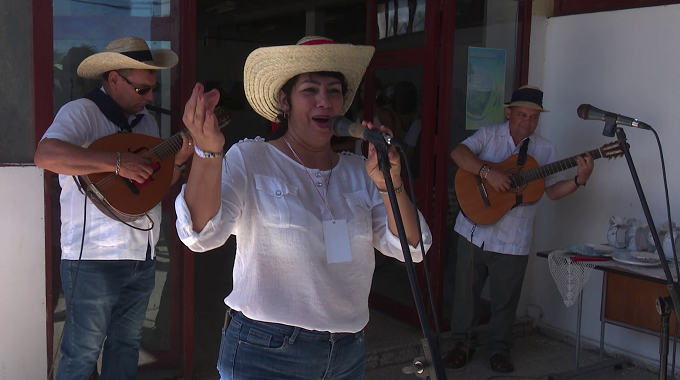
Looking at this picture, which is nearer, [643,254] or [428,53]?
[643,254]

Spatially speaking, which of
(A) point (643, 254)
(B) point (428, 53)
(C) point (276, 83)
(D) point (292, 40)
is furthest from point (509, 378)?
(D) point (292, 40)

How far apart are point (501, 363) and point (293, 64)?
2935 mm

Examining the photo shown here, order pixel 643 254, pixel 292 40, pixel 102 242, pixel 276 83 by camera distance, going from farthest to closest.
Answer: pixel 292 40 → pixel 643 254 → pixel 102 242 → pixel 276 83

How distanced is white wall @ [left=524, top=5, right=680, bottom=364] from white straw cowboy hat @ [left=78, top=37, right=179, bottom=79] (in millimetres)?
2848

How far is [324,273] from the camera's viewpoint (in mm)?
1608

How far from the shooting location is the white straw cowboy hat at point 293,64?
169cm

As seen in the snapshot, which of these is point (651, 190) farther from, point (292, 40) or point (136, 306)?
point (292, 40)

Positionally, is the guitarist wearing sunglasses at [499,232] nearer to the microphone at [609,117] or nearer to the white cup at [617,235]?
the white cup at [617,235]

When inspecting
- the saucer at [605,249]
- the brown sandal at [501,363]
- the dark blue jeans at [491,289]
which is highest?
Result: the saucer at [605,249]

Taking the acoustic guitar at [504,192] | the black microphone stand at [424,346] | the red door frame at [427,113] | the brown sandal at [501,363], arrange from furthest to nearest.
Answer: the red door frame at [427,113] < the brown sandal at [501,363] < the acoustic guitar at [504,192] < the black microphone stand at [424,346]

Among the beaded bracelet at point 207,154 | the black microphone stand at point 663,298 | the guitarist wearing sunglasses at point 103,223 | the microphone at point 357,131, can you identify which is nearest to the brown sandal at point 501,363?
the black microphone stand at point 663,298

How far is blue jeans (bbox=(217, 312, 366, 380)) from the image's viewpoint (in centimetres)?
155

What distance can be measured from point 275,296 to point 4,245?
192 cm

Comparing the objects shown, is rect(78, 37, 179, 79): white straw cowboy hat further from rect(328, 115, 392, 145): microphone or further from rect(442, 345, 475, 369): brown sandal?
rect(442, 345, 475, 369): brown sandal
